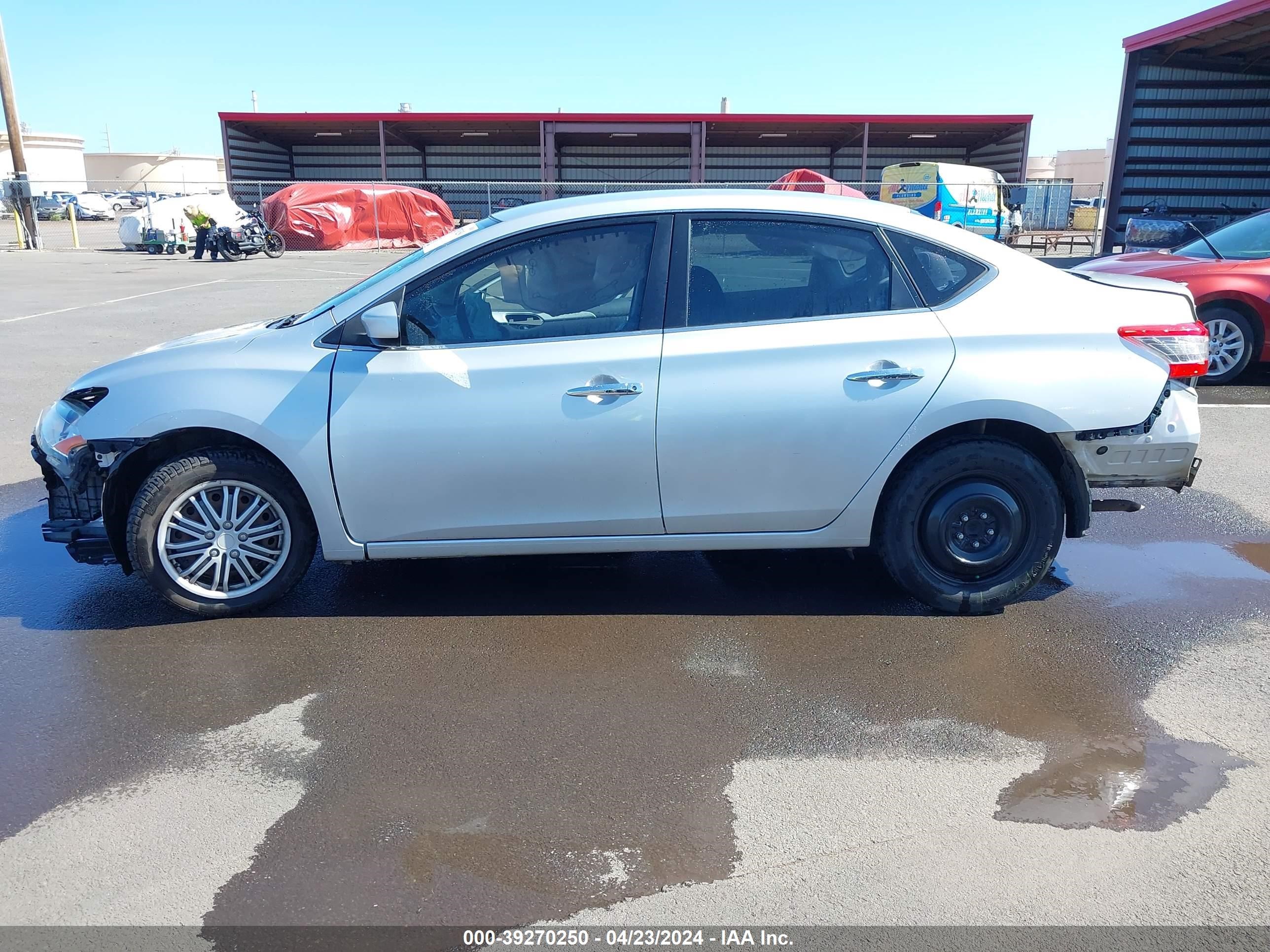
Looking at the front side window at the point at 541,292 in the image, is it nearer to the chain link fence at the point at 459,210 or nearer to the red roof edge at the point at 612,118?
the chain link fence at the point at 459,210

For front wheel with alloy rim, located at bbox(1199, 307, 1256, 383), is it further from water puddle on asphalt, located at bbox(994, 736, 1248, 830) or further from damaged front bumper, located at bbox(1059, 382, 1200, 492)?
water puddle on asphalt, located at bbox(994, 736, 1248, 830)

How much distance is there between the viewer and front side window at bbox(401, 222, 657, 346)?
412cm

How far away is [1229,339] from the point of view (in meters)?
9.20

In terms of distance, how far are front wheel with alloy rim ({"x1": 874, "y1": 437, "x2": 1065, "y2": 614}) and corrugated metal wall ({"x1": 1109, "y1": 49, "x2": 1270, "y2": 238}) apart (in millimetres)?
19901

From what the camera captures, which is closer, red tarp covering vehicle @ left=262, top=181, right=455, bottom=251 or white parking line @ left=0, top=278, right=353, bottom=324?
white parking line @ left=0, top=278, right=353, bottom=324

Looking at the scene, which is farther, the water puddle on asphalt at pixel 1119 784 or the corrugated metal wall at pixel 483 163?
the corrugated metal wall at pixel 483 163

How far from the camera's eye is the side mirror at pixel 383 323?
3.96 m

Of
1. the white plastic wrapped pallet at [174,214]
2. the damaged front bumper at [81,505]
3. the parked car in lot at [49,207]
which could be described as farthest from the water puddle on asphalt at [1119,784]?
the parked car in lot at [49,207]

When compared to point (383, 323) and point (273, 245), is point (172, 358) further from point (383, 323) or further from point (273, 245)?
point (273, 245)

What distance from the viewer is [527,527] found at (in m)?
4.16

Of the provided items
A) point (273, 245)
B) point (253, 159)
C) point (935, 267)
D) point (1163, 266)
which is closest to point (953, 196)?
point (273, 245)

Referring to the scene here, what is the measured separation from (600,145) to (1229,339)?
38456 millimetres

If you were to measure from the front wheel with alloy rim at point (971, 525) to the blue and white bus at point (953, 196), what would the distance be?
27.2 metres

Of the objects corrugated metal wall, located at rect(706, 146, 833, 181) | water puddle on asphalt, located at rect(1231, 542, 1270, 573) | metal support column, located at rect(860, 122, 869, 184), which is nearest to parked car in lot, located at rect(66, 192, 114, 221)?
corrugated metal wall, located at rect(706, 146, 833, 181)
